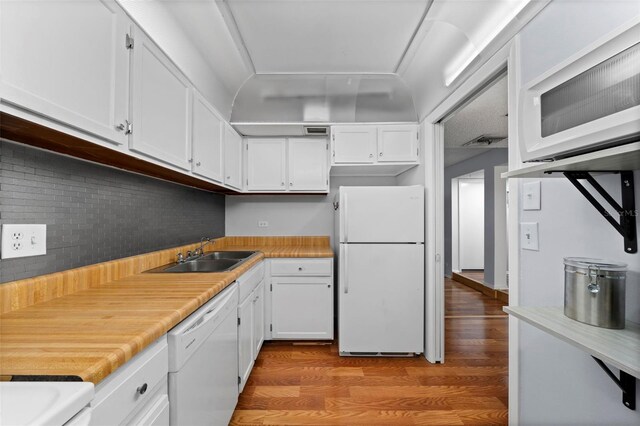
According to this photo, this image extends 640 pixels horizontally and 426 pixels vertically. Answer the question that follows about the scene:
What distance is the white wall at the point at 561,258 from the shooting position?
0.94m

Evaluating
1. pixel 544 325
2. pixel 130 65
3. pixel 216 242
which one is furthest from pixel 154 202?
pixel 544 325

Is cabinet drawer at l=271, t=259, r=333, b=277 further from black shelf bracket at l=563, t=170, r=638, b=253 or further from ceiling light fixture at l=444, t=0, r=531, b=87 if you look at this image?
black shelf bracket at l=563, t=170, r=638, b=253

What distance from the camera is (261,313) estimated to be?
246 centimetres

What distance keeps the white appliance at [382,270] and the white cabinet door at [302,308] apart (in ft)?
0.77

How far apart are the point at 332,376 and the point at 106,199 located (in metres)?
1.95

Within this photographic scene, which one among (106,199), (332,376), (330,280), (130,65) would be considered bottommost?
(332,376)

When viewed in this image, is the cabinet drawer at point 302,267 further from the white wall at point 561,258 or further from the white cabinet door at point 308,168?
the white wall at point 561,258

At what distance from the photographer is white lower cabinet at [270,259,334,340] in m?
2.58

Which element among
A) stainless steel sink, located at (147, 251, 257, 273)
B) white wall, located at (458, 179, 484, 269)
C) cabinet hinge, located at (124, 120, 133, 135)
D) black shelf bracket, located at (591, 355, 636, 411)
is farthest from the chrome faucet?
white wall, located at (458, 179, 484, 269)

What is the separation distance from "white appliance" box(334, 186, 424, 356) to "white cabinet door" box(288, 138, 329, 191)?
2.19 ft

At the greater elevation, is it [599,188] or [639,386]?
[599,188]

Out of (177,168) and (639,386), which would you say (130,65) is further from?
(639,386)

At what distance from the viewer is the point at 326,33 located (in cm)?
200

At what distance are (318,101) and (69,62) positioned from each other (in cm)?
201
